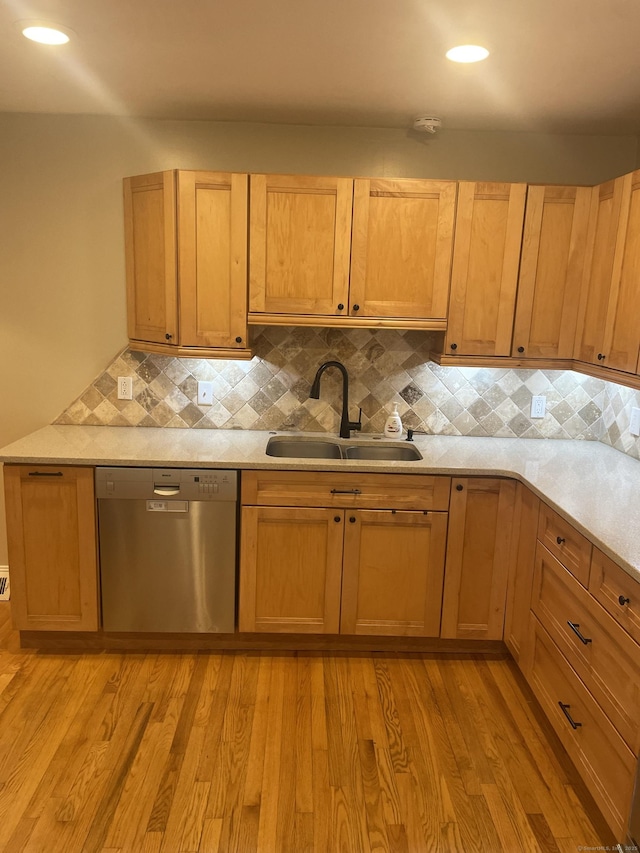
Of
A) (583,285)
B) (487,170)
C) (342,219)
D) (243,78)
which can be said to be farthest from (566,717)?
(243,78)

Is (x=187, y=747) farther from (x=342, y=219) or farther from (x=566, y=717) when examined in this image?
(x=342, y=219)

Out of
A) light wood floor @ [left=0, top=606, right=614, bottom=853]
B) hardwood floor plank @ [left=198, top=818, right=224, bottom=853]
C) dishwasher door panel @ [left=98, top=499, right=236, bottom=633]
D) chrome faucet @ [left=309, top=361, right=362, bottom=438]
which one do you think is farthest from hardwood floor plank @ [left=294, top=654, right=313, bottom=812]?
chrome faucet @ [left=309, top=361, right=362, bottom=438]

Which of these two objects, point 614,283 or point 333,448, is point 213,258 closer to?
point 333,448

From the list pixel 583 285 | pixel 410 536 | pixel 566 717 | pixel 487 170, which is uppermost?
pixel 487 170

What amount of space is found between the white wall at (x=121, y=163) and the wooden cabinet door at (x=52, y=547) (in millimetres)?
978

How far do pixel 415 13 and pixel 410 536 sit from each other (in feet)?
6.43

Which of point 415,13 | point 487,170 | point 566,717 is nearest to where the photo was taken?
point 415,13

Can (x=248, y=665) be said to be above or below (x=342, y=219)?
below

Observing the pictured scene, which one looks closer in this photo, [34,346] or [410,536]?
[410,536]

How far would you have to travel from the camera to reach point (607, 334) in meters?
2.66

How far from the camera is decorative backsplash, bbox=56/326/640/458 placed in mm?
3211

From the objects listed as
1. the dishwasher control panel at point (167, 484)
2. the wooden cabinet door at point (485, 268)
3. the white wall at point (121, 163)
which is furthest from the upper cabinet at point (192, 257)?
the wooden cabinet door at point (485, 268)

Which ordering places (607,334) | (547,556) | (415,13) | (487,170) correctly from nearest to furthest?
(415,13) → (547,556) → (607,334) → (487,170)

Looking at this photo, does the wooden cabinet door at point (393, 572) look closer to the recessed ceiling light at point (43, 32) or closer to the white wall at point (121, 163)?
the white wall at point (121, 163)
